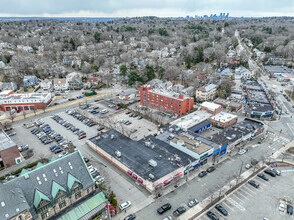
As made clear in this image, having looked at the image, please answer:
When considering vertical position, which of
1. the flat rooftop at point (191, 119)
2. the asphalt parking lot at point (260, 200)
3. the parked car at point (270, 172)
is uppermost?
the flat rooftop at point (191, 119)

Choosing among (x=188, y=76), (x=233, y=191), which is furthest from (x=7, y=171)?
(x=188, y=76)

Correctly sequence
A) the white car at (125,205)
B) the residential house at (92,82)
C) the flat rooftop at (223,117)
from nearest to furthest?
the white car at (125,205) → the flat rooftop at (223,117) → the residential house at (92,82)

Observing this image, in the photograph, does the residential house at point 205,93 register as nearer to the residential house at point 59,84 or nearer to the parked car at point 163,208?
the parked car at point 163,208

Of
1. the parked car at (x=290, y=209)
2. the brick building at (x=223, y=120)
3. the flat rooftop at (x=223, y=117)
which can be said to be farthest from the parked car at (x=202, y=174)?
the flat rooftop at (x=223, y=117)

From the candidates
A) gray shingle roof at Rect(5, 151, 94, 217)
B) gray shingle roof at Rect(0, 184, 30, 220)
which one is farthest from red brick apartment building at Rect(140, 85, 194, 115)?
gray shingle roof at Rect(0, 184, 30, 220)

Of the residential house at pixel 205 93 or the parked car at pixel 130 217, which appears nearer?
the parked car at pixel 130 217

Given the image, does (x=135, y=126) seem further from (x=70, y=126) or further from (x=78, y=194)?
(x=78, y=194)

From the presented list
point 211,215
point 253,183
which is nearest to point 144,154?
point 211,215
